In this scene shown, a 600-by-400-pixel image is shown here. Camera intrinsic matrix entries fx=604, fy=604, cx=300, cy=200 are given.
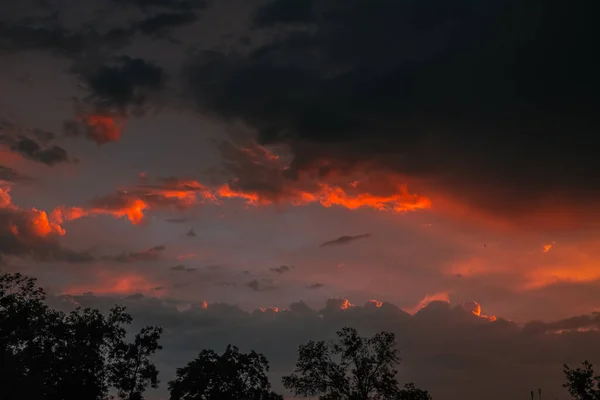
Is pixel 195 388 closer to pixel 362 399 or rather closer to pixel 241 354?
pixel 241 354

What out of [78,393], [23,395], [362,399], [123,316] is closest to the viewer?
[23,395]

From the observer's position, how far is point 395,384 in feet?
217

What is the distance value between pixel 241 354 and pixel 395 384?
36141 millimetres

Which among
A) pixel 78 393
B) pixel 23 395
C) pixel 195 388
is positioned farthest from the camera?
pixel 195 388

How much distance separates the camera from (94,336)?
75062 mm

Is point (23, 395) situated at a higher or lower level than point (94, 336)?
lower

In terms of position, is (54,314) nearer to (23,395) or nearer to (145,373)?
(145,373)

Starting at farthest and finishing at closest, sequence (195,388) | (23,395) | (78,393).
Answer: (195,388) → (78,393) → (23,395)

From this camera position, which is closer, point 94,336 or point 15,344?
point 15,344

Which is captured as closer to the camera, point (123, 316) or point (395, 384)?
point (395, 384)

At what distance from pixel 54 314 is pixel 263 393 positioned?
3536 centimetres

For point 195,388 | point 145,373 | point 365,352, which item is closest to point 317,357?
point 365,352

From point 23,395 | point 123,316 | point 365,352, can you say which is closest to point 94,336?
point 123,316

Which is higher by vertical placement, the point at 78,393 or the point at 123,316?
the point at 123,316
